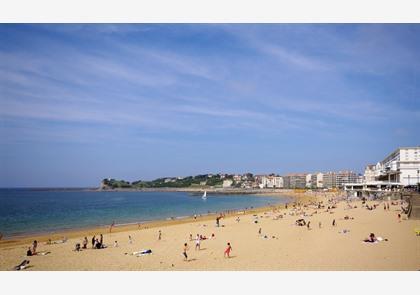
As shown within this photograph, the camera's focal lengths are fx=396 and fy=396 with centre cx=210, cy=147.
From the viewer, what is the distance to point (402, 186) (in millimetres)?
34188

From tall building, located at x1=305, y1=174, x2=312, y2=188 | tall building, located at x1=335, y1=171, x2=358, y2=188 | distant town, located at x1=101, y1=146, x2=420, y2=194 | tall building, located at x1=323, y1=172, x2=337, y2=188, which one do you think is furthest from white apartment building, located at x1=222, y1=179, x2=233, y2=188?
tall building, located at x1=335, y1=171, x2=358, y2=188

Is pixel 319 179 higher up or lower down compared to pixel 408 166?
lower down

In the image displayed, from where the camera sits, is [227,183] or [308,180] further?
[227,183]

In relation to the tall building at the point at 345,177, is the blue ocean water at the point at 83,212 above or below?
below

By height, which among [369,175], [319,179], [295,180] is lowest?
[295,180]

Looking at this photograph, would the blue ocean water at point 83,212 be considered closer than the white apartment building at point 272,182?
Yes

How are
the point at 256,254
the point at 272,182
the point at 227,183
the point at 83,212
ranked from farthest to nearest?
the point at 227,183
the point at 272,182
the point at 83,212
the point at 256,254

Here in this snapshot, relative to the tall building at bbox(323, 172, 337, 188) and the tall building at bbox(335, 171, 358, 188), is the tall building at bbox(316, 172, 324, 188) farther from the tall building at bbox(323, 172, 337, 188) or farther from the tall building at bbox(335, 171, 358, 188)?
the tall building at bbox(335, 171, 358, 188)

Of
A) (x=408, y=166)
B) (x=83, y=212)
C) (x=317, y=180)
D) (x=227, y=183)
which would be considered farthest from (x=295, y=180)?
(x=83, y=212)

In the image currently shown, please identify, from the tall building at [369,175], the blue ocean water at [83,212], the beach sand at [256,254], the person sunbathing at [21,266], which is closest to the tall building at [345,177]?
the tall building at [369,175]

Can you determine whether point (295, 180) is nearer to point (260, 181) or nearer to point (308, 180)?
point (308, 180)

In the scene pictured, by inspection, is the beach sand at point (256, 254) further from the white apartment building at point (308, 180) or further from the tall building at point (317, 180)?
the white apartment building at point (308, 180)

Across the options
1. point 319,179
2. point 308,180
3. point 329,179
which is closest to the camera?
point 329,179
